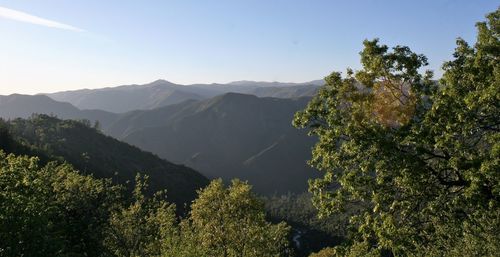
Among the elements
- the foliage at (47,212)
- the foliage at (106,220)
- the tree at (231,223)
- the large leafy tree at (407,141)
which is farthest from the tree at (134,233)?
the large leafy tree at (407,141)

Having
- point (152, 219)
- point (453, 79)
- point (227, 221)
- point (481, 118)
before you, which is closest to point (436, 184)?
point (481, 118)

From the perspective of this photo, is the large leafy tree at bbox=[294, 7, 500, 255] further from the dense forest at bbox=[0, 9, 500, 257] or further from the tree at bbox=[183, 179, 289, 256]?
the tree at bbox=[183, 179, 289, 256]

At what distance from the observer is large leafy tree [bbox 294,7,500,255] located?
63.3 ft

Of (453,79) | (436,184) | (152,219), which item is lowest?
(152,219)

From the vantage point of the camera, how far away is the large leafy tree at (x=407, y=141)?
1928cm

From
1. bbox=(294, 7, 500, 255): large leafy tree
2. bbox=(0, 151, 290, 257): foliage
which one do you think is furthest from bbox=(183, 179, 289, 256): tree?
bbox=(294, 7, 500, 255): large leafy tree

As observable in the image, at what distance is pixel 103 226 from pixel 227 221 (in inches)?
444

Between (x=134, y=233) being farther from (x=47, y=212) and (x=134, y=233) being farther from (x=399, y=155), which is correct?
(x=399, y=155)

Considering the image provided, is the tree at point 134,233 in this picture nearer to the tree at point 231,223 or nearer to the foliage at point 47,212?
the foliage at point 47,212

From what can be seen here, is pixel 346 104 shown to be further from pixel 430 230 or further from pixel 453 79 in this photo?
pixel 430 230

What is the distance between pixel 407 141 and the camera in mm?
19734

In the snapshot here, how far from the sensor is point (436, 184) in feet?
68.0

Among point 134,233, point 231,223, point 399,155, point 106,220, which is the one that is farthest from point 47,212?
point 399,155

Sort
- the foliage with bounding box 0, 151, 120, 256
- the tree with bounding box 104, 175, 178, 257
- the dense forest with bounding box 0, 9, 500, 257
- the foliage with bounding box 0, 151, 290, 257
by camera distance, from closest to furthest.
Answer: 1. the dense forest with bounding box 0, 9, 500, 257
2. the foliage with bounding box 0, 151, 120, 256
3. the foliage with bounding box 0, 151, 290, 257
4. the tree with bounding box 104, 175, 178, 257
